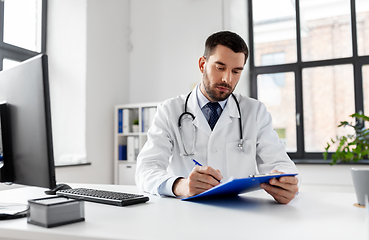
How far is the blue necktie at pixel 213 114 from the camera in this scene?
5.30 feet

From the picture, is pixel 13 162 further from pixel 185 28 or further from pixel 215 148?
pixel 185 28

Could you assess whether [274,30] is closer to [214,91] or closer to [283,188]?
[214,91]

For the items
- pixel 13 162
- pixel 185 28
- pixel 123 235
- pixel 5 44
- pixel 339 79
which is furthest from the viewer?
pixel 185 28

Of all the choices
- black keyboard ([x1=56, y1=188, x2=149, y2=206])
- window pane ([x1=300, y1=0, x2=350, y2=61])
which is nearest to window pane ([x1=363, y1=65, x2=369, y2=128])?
window pane ([x1=300, y1=0, x2=350, y2=61])

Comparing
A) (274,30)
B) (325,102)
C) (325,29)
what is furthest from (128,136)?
(325,29)

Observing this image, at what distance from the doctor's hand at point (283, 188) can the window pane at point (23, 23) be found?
289 centimetres

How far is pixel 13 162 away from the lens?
916 millimetres

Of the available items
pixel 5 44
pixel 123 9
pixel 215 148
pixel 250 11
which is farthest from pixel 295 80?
pixel 5 44

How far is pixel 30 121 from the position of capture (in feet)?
2.71

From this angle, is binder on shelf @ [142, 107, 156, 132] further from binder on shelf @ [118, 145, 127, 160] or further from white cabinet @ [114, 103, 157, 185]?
binder on shelf @ [118, 145, 127, 160]

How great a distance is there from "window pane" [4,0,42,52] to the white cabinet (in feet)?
3.64

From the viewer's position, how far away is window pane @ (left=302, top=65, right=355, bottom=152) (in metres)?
3.51

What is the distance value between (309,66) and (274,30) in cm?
61

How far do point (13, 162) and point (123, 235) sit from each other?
0.46 metres
